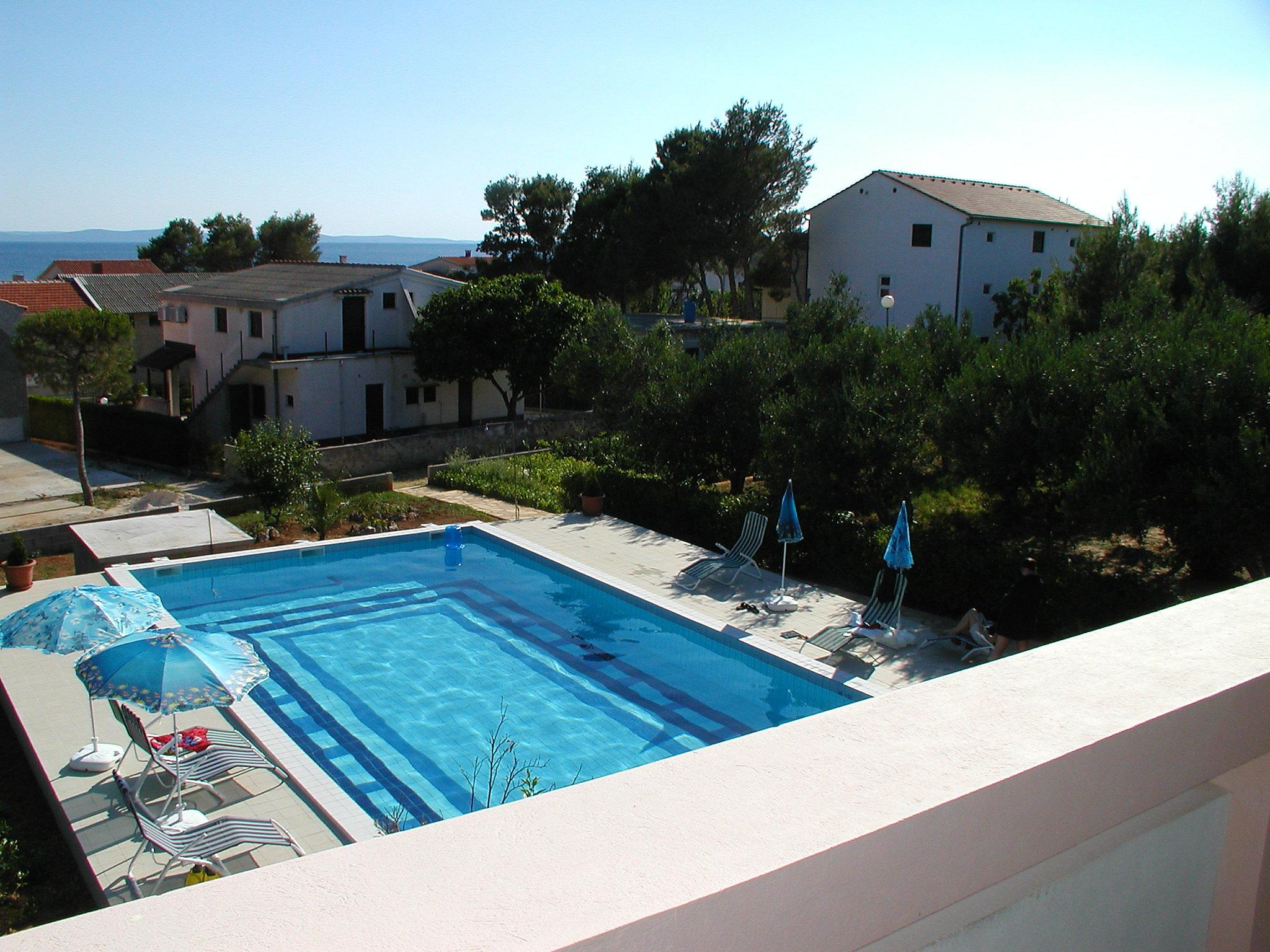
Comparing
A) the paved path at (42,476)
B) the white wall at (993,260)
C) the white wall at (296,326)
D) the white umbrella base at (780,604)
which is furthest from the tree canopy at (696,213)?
the white umbrella base at (780,604)

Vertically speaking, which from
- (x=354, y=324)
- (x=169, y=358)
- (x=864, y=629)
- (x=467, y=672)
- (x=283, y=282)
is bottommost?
(x=467, y=672)

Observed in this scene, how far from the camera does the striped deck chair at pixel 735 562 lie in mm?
16297

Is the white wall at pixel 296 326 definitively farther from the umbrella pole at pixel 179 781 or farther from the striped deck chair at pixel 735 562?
the umbrella pole at pixel 179 781

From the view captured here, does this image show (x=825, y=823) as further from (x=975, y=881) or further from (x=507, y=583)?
(x=507, y=583)

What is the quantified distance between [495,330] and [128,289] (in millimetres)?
22232

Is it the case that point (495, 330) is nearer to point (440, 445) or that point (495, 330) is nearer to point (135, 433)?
point (440, 445)

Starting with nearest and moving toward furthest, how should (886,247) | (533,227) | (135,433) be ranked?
(135,433) < (886,247) < (533,227)

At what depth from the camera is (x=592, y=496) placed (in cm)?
2097

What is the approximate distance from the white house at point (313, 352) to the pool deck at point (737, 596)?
1298 centimetres

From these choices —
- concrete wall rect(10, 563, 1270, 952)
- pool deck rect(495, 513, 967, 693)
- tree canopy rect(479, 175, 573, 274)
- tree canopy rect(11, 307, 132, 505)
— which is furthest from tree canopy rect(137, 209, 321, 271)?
concrete wall rect(10, 563, 1270, 952)

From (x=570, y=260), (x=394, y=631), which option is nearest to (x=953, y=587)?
(x=394, y=631)

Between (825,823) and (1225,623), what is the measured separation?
154cm

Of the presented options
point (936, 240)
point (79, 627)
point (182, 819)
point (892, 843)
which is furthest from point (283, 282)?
point (892, 843)

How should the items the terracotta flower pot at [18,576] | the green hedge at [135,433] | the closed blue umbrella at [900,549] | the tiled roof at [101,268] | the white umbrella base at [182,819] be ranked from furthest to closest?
the tiled roof at [101,268]
the green hedge at [135,433]
the terracotta flower pot at [18,576]
the closed blue umbrella at [900,549]
the white umbrella base at [182,819]
